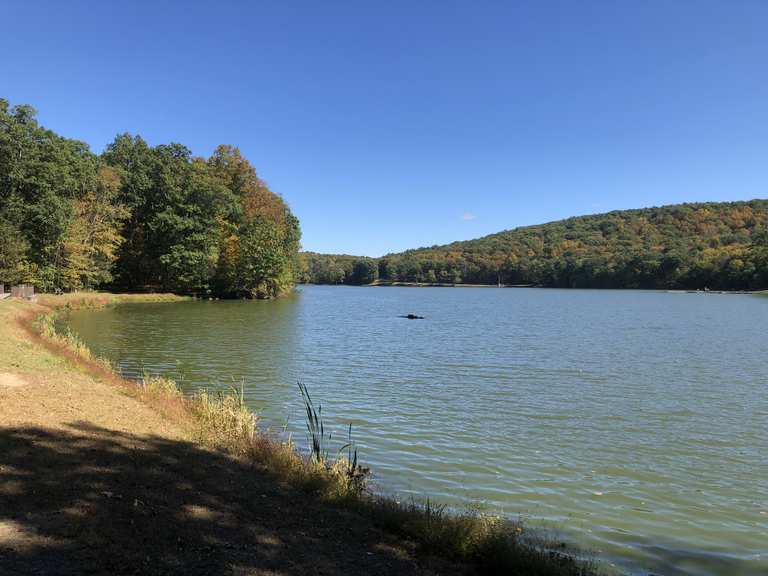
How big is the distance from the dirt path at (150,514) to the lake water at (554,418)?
2.97m

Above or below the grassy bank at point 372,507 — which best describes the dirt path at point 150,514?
above

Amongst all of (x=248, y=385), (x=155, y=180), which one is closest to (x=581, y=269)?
(x=155, y=180)

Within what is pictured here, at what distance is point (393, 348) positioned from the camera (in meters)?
28.5

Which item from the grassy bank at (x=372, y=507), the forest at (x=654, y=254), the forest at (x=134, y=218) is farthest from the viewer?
the forest at (x=654, y=254)

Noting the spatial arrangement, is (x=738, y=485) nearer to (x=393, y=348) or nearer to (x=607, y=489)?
(x=607, y=489)

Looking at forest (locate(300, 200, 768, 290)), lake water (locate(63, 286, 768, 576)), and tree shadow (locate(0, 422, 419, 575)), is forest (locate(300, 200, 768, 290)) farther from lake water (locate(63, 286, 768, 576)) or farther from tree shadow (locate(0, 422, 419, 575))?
tree shadow (locate(0, 422, 419, 575))

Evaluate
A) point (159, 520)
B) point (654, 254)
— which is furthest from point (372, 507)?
point (654, 254)

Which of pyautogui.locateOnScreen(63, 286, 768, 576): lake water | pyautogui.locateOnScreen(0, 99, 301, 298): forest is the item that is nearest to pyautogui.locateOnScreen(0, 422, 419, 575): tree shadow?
pyautogui.locateOnScreen(63, 286, 768, 576): lake water

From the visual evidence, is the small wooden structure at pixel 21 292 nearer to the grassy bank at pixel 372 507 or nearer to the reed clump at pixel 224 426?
the grassy bank at pixel 372 507

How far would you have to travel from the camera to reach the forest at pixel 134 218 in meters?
45.0

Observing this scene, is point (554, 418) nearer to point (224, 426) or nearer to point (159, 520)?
point (224, 426)

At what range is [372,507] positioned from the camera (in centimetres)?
721

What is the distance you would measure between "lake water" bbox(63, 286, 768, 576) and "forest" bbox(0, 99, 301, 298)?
1973cm

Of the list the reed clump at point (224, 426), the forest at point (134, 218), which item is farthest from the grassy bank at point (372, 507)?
the forest at point (134, 218)
